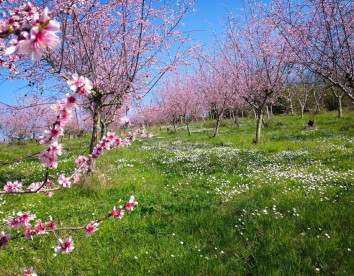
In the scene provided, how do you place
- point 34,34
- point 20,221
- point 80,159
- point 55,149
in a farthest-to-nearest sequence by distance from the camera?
1. point 80,159
2. point 20,221
3. point 55,149
4. point 34,34

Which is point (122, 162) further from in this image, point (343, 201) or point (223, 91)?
point (223, 91)

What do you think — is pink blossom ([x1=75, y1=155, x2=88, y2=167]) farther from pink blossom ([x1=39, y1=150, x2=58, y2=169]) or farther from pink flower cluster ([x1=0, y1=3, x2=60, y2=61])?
pink flower cluster ([x1=0, y1=3, x2=60, y2=61])

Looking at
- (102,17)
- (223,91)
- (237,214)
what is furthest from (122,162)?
(223,91)

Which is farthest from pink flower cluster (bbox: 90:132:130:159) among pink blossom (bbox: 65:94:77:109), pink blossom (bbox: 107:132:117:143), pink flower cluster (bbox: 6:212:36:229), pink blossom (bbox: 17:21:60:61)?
pink blossom (bbox: 17:21:60:61)

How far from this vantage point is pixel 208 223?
16.3 ft

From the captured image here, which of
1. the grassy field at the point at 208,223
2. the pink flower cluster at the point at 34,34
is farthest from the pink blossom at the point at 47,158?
the grassy field at the point at 208,223

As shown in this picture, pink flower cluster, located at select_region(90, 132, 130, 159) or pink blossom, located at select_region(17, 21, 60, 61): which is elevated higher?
pink blossom, located at select_region(17, 21, 60, 61)

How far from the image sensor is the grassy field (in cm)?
364

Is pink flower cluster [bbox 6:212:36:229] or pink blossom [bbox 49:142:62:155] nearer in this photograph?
pink blossom [bbox 49:142:62:155]

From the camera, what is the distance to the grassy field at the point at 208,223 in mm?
3641

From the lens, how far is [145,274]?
3.54 m

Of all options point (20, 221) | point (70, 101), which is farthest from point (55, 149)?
point (20, 221)

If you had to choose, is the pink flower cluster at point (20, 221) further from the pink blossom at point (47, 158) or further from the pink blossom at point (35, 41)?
the pink blossom at point (35, 41)

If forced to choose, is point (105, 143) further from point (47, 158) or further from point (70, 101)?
point (70, 101)
